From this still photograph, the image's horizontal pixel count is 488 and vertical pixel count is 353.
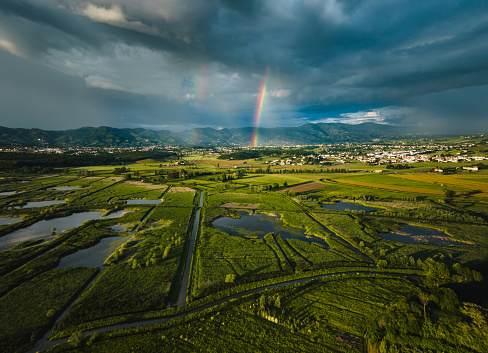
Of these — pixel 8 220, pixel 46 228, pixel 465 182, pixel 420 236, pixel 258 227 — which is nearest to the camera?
pixel 420 236

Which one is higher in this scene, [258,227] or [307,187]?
[307,187]

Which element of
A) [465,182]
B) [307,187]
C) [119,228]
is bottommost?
[119,228]

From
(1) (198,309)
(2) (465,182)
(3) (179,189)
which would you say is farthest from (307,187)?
(1) (198,309)

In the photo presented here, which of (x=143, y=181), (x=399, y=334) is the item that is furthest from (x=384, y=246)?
(x=143, y=181)

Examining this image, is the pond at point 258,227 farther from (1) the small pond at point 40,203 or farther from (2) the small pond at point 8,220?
(1) the small pond at point 40,203

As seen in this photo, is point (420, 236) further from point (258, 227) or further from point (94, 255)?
point (94, 255)
